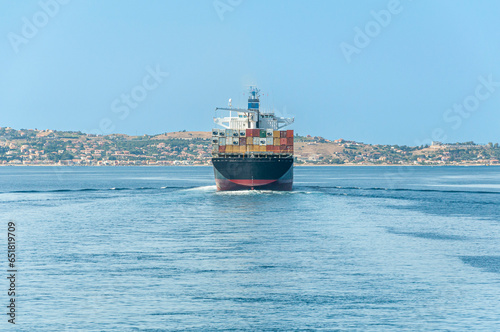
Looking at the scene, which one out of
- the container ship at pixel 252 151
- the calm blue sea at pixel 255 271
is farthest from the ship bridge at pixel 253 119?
the calm blue sea at pixel 255 271

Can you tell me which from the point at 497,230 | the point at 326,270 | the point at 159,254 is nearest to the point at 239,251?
the point at 159,254

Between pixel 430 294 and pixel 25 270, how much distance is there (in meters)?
18.6

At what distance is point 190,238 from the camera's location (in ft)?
143

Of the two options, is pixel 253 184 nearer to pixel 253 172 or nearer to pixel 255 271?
pixel 253 172

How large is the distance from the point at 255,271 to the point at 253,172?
2088 inches

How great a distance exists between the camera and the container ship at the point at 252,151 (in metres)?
85.1

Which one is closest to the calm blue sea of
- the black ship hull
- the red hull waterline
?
the black ship hull

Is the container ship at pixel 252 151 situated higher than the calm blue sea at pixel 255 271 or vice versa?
the container ship at pixel 252 151

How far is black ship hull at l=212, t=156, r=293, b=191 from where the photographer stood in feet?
278

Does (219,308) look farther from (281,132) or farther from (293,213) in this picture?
(281,132)

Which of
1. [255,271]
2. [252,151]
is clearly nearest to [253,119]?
[252,151]

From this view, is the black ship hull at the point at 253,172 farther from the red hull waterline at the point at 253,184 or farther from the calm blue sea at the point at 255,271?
the calm blue sea at the point at 255,271

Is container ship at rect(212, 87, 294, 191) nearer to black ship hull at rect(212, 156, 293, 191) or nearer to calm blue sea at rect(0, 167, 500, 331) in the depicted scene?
black ship hull at rect(212, 156, 293, 191)

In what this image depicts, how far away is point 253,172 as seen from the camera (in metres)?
84.8
